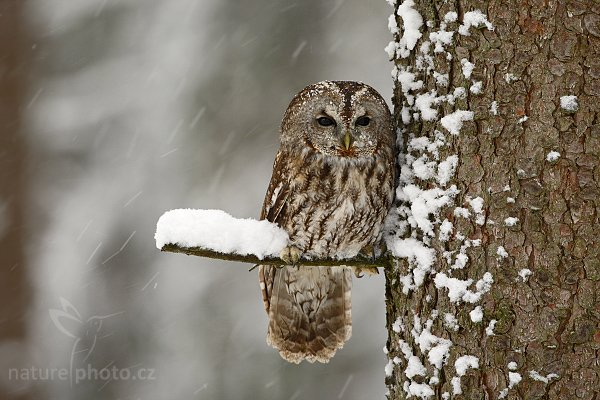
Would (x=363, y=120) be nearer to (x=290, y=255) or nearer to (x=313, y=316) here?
(x=290, y=255)

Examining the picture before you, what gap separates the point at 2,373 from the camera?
22.8 feet

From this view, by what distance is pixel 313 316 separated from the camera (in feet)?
12.9

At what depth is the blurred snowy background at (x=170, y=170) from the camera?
28.8 feet

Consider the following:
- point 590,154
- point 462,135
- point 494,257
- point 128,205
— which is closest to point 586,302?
point 494,257

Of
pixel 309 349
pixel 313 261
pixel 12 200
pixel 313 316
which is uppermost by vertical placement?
pixel 12 200

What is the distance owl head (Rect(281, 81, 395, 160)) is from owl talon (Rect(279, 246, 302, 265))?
47cm

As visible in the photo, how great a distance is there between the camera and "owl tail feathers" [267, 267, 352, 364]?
3.88 m

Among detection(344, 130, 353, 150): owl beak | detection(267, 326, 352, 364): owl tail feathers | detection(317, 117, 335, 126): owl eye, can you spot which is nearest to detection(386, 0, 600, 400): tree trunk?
detection(344, 130, 353, 150): owl beak

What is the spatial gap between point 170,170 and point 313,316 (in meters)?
5.89

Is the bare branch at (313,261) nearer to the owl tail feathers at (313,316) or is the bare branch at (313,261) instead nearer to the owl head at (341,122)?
the owl head at (341,122)

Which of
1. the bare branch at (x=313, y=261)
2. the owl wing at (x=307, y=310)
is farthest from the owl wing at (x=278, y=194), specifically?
the owl wing at (x=307, y=310)

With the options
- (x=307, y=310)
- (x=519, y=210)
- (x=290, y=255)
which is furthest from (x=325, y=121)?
(x=519, y=210)

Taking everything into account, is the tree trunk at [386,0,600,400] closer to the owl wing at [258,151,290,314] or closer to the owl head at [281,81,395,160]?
the owl head at [281,81,395,160]

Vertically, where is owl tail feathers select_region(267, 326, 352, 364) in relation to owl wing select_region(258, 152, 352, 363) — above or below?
below
